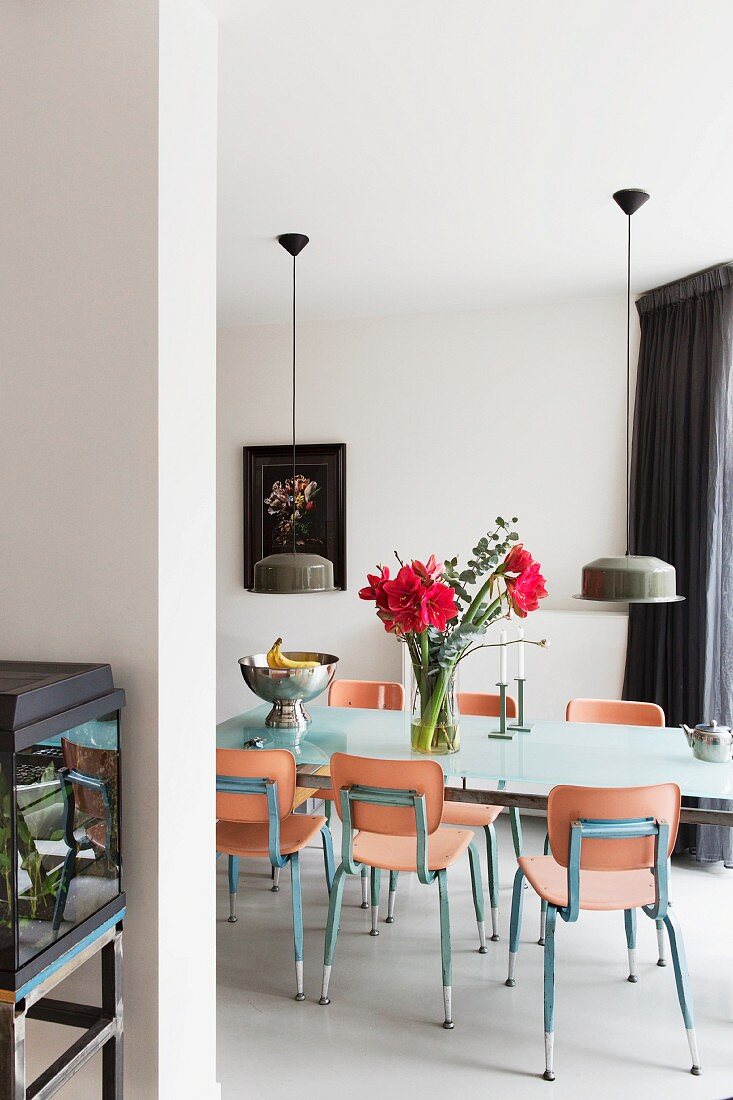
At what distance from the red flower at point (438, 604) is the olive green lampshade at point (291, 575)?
0.49 meters

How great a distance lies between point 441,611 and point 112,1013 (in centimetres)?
157

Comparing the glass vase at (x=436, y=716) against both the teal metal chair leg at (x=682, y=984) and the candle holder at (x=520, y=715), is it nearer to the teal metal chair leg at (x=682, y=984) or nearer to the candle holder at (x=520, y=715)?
the candle holder at (x=520, y=715)

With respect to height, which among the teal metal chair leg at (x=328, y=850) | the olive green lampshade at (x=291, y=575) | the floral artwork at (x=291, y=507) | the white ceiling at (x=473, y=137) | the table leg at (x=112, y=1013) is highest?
the white ceiling at (x=473, y=137)

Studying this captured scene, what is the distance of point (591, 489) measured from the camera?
4.45 m

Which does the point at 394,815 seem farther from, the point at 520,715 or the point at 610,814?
the point at 520,715

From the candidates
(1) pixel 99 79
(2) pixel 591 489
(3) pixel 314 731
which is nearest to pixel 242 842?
(3) pixel 314 731

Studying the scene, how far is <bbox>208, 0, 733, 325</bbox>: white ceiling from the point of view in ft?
6.32

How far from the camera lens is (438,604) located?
111 inches

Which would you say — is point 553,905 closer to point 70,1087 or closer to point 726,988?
point 726,988

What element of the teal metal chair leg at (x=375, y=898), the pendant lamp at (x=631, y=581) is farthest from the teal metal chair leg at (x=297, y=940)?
the pendant lamp at (x=631, y=581)

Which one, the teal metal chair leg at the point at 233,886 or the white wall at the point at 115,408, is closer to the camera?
the white wall at the point at 115,408

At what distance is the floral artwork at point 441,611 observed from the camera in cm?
281

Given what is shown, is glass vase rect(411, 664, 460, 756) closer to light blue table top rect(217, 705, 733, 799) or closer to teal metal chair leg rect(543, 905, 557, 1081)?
light blue table top rect(217, 705, 733, 799)

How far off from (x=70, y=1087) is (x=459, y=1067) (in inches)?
45.1
